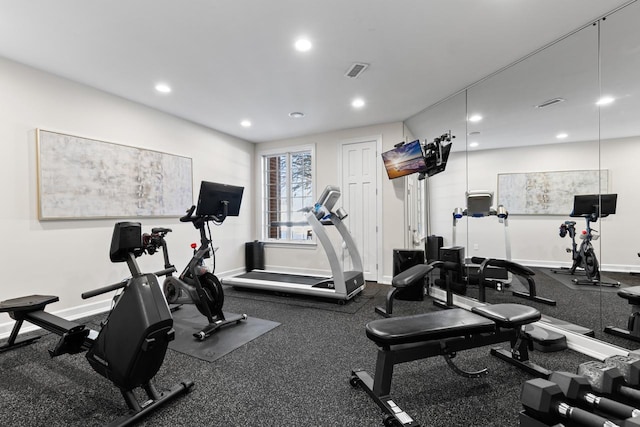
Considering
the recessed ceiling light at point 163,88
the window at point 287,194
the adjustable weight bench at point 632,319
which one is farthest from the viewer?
the window at point 287,194

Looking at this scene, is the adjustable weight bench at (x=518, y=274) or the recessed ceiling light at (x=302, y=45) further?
the adjustable weight bench at (x=518, y=274)

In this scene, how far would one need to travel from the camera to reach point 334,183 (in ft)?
17.9

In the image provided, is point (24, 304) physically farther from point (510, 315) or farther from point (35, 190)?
point (510, 315)

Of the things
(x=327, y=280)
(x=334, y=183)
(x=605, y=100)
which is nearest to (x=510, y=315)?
(x=605, y=100)

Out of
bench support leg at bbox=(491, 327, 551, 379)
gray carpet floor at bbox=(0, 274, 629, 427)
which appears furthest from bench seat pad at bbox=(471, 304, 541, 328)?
gray carpet floor at bbox=(0, 274, 629, 427)

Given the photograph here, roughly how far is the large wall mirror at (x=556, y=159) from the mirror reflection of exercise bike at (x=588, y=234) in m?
0.04

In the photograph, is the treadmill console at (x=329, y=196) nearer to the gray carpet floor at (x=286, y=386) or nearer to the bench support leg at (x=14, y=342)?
the gray carpet floor at (x=286, y=386)

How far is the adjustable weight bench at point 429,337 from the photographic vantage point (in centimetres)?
163

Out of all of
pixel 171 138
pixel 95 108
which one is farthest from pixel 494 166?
pixel 95 108

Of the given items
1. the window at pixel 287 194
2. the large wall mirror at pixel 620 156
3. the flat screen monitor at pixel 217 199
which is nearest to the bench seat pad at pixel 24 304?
the flat screen monitor at pixel 217 199

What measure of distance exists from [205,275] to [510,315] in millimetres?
2743

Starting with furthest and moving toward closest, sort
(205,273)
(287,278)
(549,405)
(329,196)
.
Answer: (287,278) → (329,196) → (205,273) → (549,405)

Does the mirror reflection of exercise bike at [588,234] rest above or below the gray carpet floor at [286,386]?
above

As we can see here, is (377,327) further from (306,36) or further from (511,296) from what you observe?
(511,296)
